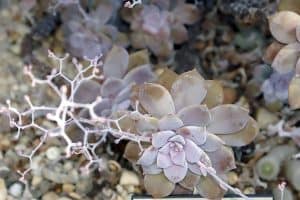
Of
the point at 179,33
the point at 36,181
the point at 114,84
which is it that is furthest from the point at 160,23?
the point at 36,181

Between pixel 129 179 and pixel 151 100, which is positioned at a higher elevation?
pixel 151 100

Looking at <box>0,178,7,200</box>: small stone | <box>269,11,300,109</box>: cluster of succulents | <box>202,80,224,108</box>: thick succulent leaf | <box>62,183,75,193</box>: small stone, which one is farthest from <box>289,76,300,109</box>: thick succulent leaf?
<box>0,178,7,200</box>: small stone

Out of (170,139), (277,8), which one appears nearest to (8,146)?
(170,139)

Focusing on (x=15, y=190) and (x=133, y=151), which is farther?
(x=15, y=190)

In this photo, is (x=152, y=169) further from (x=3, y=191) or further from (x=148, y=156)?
(x=3, y=191)

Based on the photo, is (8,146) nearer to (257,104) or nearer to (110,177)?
(110,177)

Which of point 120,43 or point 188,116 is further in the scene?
point 120,43
